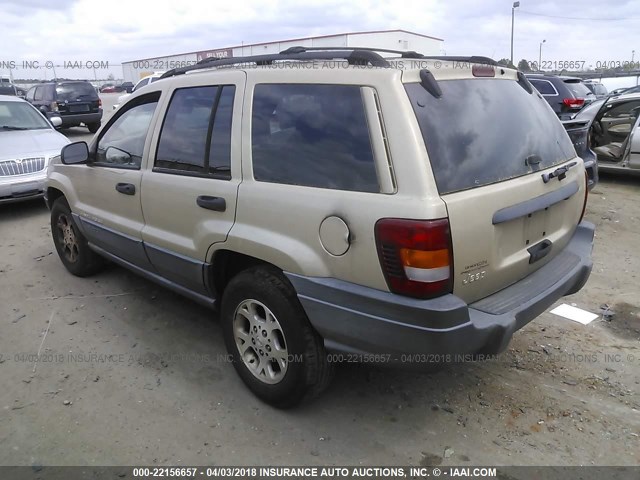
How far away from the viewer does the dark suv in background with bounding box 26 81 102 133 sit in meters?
15.8

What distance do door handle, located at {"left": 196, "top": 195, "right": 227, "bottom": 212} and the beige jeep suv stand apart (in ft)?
0.04

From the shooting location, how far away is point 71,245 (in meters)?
4.87

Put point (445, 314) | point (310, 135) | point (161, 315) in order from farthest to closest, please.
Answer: point (161, 315), point (310, 135), point (445, 314)

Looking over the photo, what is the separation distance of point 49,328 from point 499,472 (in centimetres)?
337

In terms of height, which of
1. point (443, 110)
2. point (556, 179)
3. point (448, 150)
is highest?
point (443, 110)

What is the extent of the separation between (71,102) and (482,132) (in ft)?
53.9

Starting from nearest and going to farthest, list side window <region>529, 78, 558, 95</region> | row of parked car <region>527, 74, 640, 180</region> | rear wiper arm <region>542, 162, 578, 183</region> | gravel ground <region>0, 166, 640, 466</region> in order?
gravel ground <region>0, 166, 640, 466</region>, rear wiper arm <region>542, 162, 578, 183</region>, row of parked car <region>527, 74, 640, 180</region>, side window <region>529, 78, 558, 95</region>

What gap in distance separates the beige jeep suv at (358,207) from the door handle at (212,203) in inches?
0.5

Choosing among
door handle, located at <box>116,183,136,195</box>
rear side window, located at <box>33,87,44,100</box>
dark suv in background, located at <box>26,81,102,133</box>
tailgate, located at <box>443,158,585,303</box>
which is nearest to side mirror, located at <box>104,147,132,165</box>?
door handle, located at <box>116,183,136,195</box>

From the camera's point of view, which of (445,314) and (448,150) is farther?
(448,150)

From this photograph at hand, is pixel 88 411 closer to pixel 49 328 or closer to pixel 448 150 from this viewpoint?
pixel 49 328

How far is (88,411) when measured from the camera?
2926 millimetres

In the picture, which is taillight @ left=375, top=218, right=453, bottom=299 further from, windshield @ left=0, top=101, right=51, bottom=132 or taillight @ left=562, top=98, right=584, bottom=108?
taillight @ left=562, top=98, right=584, bottom=108

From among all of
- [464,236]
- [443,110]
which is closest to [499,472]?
[464,236]
